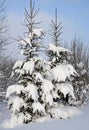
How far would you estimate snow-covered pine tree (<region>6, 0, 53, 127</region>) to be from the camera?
42.1 ft

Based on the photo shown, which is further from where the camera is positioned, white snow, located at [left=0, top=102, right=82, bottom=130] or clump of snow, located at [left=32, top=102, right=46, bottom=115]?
clump of snow, located at [left=32, top=102, right=46, bottom=115]

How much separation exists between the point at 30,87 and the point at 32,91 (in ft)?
0.93

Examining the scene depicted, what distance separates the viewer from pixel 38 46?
13.8m

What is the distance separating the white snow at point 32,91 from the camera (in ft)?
41.4

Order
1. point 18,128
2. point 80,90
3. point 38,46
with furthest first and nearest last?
point 80,90 < point 38,46 < point 18,128

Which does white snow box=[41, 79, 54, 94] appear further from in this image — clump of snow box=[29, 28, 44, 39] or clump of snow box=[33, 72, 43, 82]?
clump of snow box=[29, 28, 44, 39]

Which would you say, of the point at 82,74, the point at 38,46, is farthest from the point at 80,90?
the point at 38,46

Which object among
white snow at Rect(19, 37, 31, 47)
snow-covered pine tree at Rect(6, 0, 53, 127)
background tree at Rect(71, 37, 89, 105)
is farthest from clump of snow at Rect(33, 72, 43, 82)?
background tree at Rect(71, 37, 89, 105)

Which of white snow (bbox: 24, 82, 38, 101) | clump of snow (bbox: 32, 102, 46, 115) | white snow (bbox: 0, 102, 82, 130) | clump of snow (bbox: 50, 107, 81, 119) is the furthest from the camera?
clump of snow (bbox: 50, 107, 81, 119)

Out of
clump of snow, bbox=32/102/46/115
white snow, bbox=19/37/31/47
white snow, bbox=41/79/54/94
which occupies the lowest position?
clump of snow, bbox=32/102/46/115

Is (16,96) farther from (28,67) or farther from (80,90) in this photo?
(80,90)

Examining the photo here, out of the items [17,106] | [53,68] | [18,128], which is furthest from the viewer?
[53,68]

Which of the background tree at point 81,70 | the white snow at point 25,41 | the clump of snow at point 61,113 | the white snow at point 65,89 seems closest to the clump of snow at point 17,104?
the clump of snow at point 61,113

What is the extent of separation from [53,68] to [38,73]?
69.3 inches
